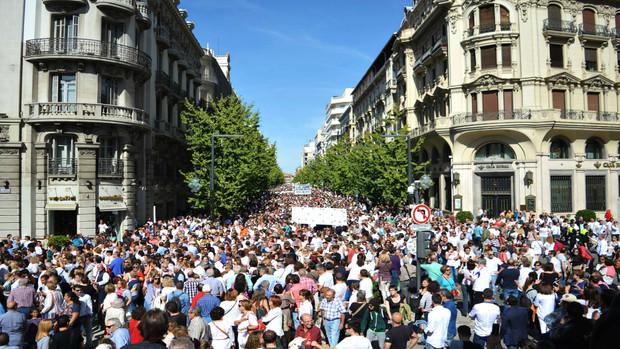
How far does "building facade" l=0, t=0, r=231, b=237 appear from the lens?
24.2 m

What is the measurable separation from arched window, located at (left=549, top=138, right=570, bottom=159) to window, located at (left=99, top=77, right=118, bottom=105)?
3155cm

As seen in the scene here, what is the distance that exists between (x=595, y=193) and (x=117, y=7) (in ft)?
121

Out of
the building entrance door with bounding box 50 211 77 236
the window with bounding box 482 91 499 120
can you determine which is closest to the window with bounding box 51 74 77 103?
the building entrance door with bounding box 50 211 77 236

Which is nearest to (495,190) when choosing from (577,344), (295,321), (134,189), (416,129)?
(416,129)

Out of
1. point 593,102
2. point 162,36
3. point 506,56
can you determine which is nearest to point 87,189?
point 162,36

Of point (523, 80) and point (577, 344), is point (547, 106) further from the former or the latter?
point (577, 344)

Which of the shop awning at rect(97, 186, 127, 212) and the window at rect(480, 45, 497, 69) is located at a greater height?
the window at rect(480, 45, 497, 69)

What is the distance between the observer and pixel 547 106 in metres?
33.7

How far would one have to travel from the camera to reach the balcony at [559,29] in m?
33.7

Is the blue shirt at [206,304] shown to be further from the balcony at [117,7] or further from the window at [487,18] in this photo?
the window at [487,18]

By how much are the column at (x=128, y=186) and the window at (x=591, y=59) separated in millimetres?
35048

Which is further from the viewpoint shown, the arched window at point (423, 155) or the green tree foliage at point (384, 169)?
the arched window at point (423, 155)

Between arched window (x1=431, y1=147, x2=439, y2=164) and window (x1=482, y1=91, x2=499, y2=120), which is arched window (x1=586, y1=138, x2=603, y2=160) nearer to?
window (x1=482, y1=91, x2=499, y2=120)

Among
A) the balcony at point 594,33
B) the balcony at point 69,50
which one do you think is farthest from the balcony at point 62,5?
the balcony at point 594,33
